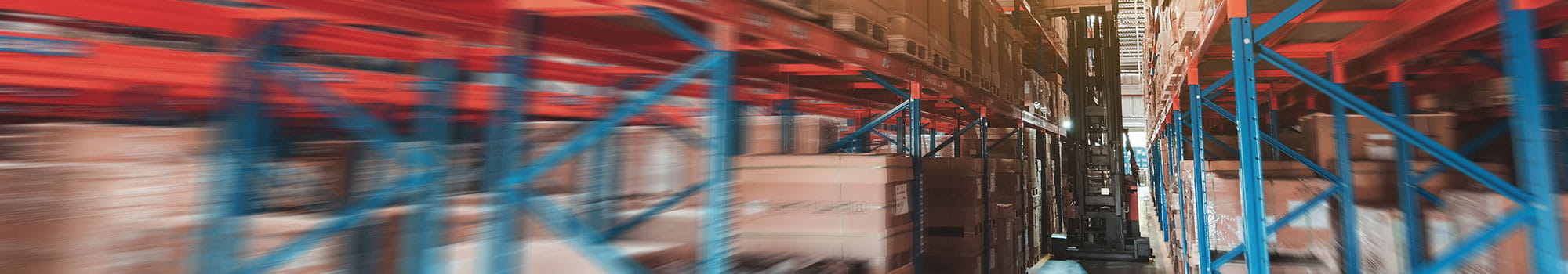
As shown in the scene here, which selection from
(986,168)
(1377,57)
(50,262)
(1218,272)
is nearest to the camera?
(50,262)

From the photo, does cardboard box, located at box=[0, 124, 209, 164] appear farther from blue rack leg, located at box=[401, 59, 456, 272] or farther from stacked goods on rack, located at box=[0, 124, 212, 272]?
blue rack leg, located at box=[401, 59, 456, 272]

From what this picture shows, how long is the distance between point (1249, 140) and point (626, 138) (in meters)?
2.73

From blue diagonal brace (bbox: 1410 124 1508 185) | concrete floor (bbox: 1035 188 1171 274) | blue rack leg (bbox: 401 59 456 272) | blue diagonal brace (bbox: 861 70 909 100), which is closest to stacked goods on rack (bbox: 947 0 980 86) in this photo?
blue diagonal brace (bbox: 861 70 909 100)

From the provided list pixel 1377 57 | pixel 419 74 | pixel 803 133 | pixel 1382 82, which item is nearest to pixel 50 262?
pixel 419 74

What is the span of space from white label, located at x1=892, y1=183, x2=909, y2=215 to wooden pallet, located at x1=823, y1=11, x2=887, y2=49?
0.72m

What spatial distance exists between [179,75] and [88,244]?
60cm

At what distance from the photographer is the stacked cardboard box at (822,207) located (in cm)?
300

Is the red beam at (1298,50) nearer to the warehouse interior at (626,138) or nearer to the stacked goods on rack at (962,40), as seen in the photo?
the warehouse interior at (626,138)

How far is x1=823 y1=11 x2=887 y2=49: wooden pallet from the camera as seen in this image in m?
2.86

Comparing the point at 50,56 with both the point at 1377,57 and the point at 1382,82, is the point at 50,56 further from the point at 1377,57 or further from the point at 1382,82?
the point at 1382,82

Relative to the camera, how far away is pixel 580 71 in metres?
3.03

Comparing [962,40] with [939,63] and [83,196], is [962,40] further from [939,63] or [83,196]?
[83,196]

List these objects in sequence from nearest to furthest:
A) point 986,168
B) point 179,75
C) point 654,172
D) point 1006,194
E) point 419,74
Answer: point 179,75, point 419,74, point 654,172, point 986,168, point 1006,194

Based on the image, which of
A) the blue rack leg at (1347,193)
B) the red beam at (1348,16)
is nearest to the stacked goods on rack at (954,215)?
the blue rack leg at (1347,193)
